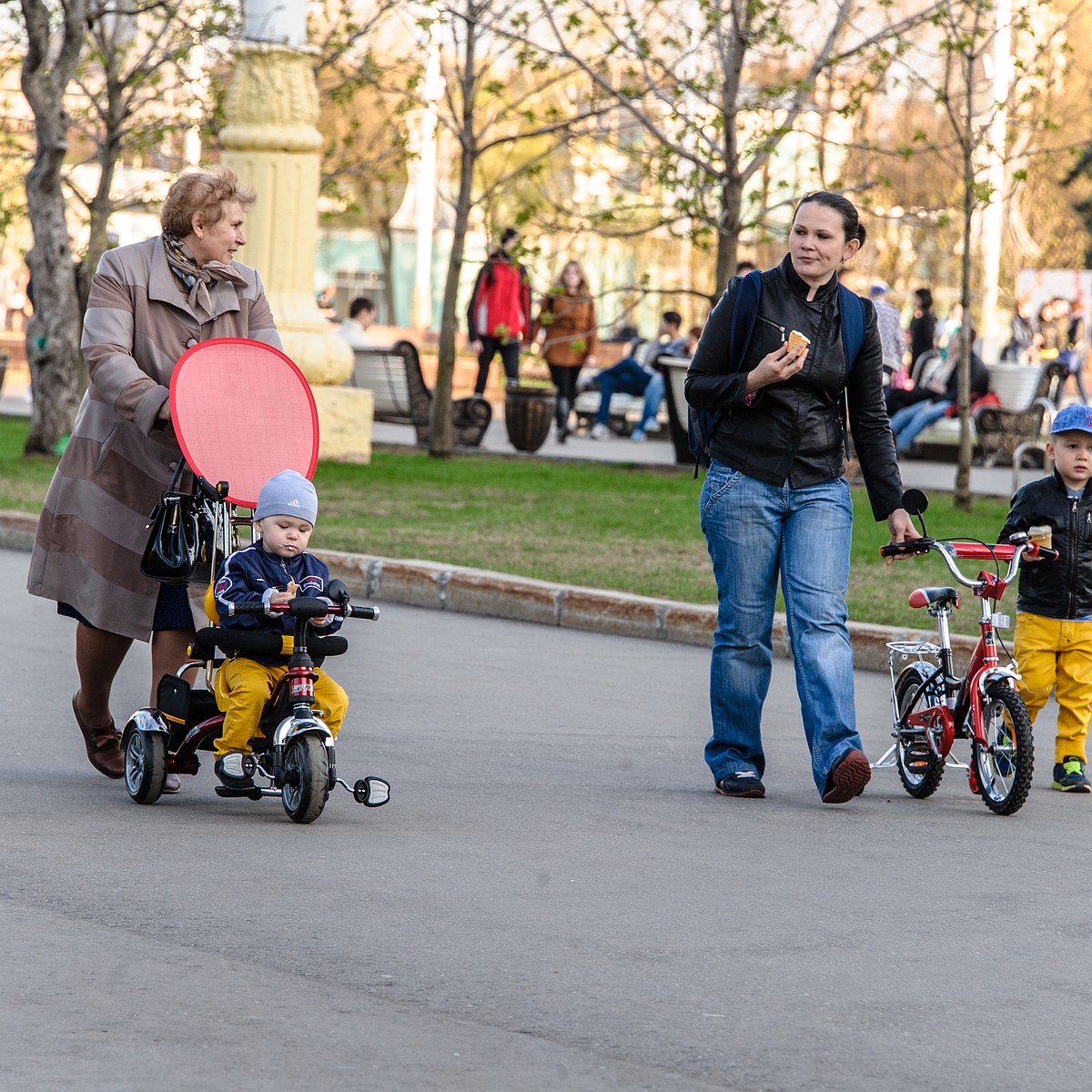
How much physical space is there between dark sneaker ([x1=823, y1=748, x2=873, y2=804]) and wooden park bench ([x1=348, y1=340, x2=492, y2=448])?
575 inches

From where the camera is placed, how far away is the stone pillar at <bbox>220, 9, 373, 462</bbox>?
18.5m

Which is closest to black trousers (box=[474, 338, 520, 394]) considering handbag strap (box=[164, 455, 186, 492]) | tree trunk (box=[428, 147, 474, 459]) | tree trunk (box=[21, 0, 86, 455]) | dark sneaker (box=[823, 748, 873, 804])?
tree trunk (box=[428, 147, 474, 459])

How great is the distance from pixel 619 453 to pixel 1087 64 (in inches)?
1193

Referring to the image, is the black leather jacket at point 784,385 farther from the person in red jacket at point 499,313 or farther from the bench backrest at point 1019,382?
the person in red jacket at point 499,313

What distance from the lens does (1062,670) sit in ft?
23.7

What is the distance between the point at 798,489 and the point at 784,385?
327 mm

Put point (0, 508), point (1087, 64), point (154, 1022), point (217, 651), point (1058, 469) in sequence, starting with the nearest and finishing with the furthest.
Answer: point (154, 1022), point (217, 651), point (1058, 469), point (0, 508), point (1087, 64)

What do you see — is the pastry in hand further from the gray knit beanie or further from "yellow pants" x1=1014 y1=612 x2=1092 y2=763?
"yellow pants" x1=1014 y1=612 x2=1092 y2=763

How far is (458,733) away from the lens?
302 inches

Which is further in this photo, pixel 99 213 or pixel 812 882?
pixel 99 213

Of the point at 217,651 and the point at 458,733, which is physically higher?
the point at 217,651

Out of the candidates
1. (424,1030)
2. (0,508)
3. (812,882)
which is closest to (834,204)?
(812,882)

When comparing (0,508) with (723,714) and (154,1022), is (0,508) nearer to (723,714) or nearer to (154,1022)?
(723,714)

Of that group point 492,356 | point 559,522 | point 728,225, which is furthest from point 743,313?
point 492,356
